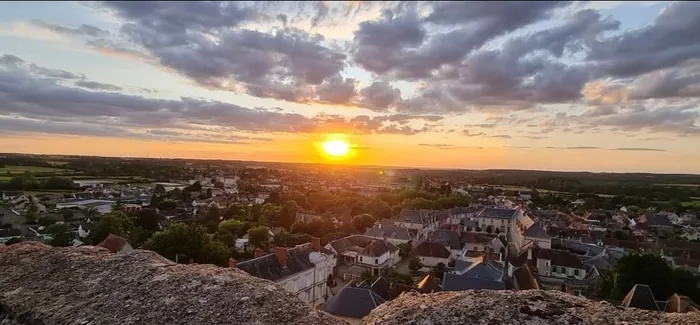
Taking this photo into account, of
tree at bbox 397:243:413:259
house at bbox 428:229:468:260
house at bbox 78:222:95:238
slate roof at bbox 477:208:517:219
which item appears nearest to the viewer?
house at bbox 428:229:468:260

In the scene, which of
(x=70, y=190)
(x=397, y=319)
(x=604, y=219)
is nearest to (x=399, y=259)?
(x=397, y=319)

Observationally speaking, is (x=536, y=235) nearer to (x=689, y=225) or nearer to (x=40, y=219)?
(x=689, y=225)

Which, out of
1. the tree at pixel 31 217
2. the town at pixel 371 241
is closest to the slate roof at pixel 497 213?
the town at pixel 371 241

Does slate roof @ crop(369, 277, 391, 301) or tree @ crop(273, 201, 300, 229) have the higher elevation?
slate roof @ crop(369, 277, 391, 301)

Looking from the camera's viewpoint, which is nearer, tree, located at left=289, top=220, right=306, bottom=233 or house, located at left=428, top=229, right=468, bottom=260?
house, located at left=428, top=229, right=468, bottom=260

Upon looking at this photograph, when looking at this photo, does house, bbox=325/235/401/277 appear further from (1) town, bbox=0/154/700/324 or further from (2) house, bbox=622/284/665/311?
(2) house, bbox=622/284/665/311

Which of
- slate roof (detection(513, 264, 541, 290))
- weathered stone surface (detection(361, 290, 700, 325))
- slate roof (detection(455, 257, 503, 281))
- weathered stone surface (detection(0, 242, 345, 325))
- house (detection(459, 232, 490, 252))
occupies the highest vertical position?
weathered stone surface (detection(361, 290, 700, 325))

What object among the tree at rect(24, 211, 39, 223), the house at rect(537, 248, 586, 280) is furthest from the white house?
the tree at rect(24, 211, 39, 223)
